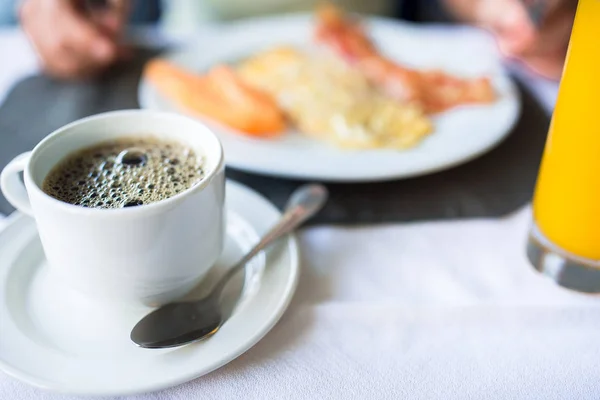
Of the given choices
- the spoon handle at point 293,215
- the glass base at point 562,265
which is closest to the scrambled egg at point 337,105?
the spoon handle at point 293,215

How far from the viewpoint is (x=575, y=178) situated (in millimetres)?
661

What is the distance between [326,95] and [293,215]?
33 centimetres

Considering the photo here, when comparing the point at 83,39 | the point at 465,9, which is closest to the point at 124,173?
the point at 83,39

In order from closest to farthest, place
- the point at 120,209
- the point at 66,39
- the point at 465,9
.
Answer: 1. the point at 120,209
2. the point at 66,39
3. the point at 465,9

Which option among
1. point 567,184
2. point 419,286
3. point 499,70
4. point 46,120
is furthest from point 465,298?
point 46,120

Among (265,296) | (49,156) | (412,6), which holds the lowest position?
(412,6)

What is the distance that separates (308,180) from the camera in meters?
0.90

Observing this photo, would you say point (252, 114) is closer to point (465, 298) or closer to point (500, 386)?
point (465, 298)

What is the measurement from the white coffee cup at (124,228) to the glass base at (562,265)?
400 mm

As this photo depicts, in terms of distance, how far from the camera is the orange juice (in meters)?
0.60

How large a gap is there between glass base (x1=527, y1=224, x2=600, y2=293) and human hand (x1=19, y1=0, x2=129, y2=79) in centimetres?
86

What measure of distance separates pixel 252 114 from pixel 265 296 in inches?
15.7

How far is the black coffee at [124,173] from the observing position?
1.98 feet

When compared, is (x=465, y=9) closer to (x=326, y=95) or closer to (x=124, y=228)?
(x=326, y=95)
